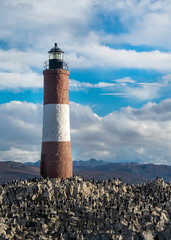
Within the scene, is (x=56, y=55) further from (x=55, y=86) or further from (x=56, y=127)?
(x=56, y=127)

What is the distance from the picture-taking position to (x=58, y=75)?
61938 millimetres

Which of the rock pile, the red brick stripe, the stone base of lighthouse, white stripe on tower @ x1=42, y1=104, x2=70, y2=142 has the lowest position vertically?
the rock pile

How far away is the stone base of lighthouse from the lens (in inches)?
2395

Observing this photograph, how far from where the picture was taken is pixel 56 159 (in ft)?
200

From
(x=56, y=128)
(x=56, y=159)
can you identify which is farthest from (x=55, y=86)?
(x=56, y=159)

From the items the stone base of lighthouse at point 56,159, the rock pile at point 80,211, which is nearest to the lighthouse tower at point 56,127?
the stone base of lighthouse at point 56,159

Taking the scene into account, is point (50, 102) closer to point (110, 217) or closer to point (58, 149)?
point (58, 149)

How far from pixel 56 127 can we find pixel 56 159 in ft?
17.2

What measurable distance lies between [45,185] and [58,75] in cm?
1879

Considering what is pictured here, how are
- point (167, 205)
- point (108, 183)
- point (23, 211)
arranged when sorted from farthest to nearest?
point (108, 183) < point (167, 205) < point (23, 211)

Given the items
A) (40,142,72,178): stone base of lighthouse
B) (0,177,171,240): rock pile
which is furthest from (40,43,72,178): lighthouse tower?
(0,177,171,240): rock pile

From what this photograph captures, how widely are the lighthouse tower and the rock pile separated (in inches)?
173

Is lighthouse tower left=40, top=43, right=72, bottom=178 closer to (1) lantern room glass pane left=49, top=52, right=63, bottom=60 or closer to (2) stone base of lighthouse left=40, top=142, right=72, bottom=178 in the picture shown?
(2) stone base of lighthouse left=40, top=142, right=72, bottom=178

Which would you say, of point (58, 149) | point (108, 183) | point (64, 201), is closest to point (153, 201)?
point (108, 183)
